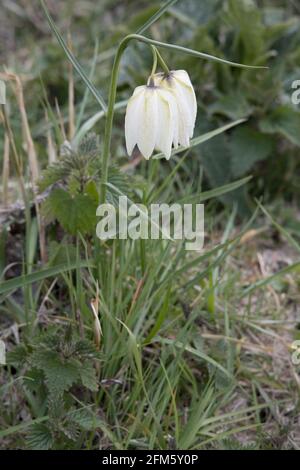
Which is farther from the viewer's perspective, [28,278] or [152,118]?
[28,278]

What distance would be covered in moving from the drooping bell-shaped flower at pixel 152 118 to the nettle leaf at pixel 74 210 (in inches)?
13.4

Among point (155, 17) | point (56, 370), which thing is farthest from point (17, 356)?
point (155, 17)

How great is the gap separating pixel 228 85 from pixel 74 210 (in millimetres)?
1037

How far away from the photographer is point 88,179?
1656 mm

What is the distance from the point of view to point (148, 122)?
128 cm

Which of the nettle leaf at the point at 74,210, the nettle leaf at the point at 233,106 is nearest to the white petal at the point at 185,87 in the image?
the nettle leaf at the point at 74,210

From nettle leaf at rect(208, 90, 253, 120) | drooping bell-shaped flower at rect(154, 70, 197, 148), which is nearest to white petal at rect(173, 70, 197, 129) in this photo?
drooping bell-shaped flower at rect(154, 70, 197, 148)

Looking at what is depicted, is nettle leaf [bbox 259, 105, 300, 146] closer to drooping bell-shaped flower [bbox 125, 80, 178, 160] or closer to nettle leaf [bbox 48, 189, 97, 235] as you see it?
nettle leaf [bbox 48, 189, 97, 235]

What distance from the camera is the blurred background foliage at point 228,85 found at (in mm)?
2367

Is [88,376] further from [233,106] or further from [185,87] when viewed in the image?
[233,106]

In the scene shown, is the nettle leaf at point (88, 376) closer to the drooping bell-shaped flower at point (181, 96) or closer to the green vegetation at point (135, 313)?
the green vegetation at point (135, 313)

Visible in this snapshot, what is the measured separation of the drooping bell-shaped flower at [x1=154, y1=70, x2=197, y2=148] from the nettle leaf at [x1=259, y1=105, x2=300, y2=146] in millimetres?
1029

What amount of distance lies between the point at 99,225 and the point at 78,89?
4.19ft
